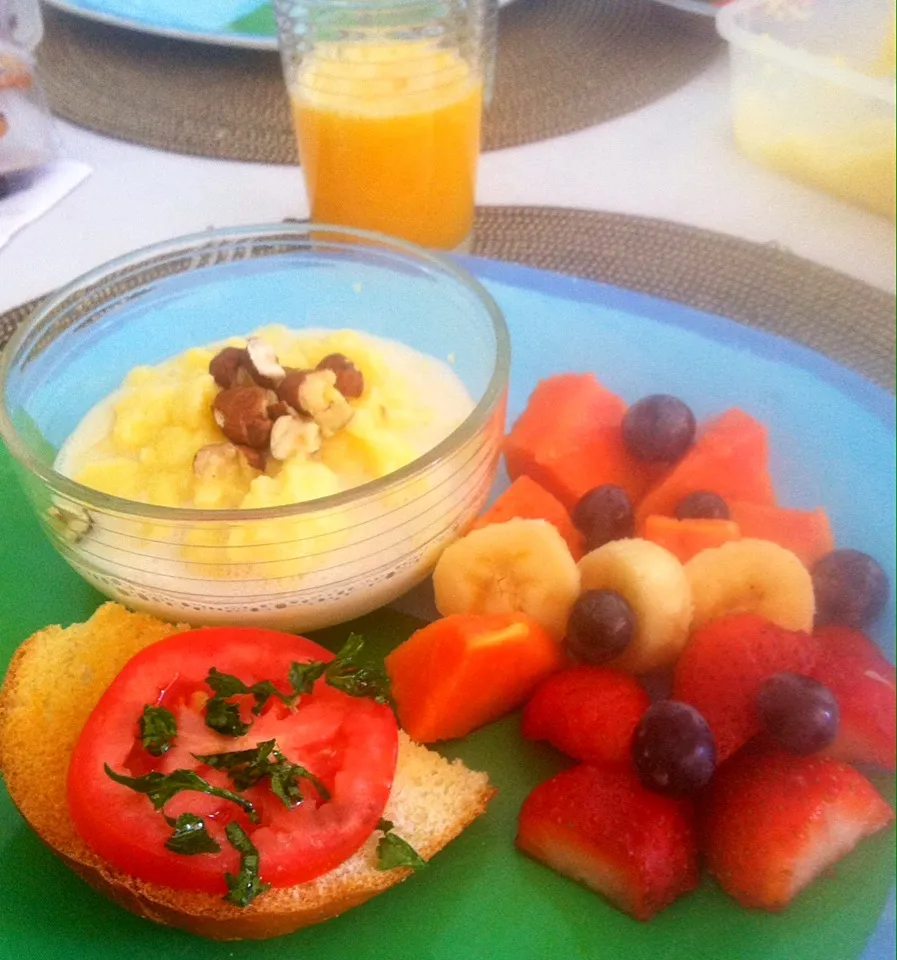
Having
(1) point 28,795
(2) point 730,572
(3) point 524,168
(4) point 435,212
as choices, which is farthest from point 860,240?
(1) point 28,795

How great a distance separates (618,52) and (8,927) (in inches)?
94.5

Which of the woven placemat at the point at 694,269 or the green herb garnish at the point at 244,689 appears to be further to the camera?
the woven placemat at the point at 694,269

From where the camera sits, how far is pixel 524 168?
2207 millimetres

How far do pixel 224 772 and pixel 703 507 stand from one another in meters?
0.73

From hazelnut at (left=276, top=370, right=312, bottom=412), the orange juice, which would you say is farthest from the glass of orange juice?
hazelnut at (left=276, top=370, right=312, bottom=412)

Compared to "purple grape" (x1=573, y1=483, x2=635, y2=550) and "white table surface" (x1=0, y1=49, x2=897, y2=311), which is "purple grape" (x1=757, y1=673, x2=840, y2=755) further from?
"white table surface" (x1=0, y1=49, x2=897, y2=311)

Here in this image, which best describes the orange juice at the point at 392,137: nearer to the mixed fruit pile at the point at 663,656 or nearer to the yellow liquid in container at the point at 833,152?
→ the yellow liquid in container at the point at 833,152

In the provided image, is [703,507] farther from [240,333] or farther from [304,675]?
[240,333]

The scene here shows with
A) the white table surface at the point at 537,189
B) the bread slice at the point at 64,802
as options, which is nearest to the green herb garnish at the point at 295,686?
the bread slice at the point at 64,802

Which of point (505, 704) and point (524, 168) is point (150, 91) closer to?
point (524, 168)

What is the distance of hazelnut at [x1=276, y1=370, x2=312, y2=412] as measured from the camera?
128 cm

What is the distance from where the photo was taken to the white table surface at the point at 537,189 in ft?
5.92

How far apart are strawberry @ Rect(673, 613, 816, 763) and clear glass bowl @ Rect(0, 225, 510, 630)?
389 millimetres

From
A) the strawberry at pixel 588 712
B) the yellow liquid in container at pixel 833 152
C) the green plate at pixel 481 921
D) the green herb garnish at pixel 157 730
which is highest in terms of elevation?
the yellow liquid in container at pixel 833 152
